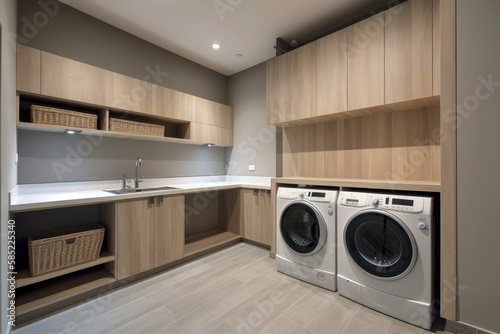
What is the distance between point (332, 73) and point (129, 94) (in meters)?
2.21

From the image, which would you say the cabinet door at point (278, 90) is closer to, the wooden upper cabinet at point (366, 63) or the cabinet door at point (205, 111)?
the wooden upper cabinet at point (366, 63)

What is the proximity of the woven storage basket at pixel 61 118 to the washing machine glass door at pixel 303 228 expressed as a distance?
7.15 feet

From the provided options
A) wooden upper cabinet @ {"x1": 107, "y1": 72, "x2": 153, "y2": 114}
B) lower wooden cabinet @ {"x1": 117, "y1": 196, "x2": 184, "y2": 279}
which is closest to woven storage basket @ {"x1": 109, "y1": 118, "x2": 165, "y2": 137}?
wooden upper cabinet @ {"x1": 107, "y1": 72, "x2": 153, "y2": 114}

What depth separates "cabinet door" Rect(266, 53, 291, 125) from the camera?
2783mm

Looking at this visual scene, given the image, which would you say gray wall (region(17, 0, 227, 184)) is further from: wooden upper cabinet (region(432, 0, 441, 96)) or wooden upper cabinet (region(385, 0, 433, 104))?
wooden upper cabinet (region(432, 0, 441, 96))

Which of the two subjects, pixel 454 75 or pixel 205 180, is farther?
pixel 205 180

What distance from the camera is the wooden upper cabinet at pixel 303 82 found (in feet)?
8.38

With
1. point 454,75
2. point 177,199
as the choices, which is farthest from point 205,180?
point 454,75

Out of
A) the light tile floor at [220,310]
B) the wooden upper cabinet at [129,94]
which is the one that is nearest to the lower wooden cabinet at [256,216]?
the light tile floor at [220,310]

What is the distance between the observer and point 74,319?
66.9 inches

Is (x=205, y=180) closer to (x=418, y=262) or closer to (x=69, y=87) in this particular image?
(x=69, y=87)

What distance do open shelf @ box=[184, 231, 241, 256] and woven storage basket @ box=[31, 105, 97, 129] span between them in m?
1.77

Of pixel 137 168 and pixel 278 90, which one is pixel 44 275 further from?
pixel 278 90

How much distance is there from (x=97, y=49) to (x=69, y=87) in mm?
727
